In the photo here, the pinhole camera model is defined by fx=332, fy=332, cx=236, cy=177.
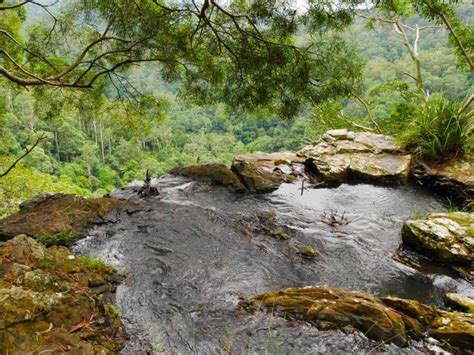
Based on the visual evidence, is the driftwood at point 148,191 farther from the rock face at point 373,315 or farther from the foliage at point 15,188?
the rock face at point 373,315

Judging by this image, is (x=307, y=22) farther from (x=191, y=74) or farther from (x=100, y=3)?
(x=100, y=3)

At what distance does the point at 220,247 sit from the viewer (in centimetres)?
427

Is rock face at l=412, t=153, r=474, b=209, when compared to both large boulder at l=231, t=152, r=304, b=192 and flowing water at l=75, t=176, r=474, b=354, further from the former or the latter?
large boulder at l=231, t=152, r=304, b=192

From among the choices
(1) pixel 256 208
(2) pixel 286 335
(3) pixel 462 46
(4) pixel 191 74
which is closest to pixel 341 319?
(2) pixel 286 335

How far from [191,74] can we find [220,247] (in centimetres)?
258

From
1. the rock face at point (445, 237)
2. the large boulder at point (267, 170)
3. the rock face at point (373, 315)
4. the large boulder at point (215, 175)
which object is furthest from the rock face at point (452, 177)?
the large boulder at point (215, 175)

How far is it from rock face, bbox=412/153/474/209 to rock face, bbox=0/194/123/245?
5.67 meters

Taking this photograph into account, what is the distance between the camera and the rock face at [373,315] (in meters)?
2.58

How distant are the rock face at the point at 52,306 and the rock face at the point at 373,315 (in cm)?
129

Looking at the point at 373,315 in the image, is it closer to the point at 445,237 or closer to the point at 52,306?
the point at 445,237

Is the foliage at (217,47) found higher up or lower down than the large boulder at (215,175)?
higher up

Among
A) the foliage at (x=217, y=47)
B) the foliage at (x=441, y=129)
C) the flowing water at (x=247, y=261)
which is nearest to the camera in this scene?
the flowing water at (x=247, y=261)

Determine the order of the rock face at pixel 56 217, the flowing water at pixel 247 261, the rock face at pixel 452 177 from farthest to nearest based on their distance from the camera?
the rock face at pixel 452 177 < the rock face at pixel 56 217 < the flowing water at pixel 247 261

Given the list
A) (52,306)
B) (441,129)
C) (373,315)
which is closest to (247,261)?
(373,315)
